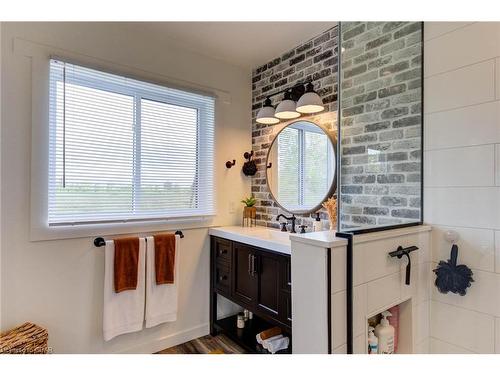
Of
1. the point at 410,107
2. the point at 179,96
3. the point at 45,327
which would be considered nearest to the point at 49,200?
the point at 45,327

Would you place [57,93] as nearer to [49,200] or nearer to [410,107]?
[49,200]

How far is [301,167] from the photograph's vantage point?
2396 millimetres

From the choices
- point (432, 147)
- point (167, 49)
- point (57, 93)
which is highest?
point (167, 49)

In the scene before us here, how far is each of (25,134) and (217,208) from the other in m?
1.50

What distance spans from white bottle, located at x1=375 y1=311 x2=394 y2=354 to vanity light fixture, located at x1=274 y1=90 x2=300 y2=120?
160 centimetres

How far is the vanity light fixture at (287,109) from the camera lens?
2.31m

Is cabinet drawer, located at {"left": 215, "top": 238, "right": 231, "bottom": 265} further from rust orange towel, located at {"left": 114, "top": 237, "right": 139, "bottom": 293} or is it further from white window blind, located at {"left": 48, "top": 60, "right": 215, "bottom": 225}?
rust orange towel, located at {"left": 114, "top": 237, "right": 139, "bottom": 293}

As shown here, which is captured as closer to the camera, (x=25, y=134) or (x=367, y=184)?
(x=367, y=184)

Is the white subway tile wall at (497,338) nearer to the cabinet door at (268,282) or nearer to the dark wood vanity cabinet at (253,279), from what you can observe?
the dark wood vanity cabinet at (253,279)

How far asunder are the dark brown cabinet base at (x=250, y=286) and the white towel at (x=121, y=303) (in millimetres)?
651

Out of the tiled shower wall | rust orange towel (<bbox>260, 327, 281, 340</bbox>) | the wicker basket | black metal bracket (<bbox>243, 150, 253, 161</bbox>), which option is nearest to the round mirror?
the tiled shower wall

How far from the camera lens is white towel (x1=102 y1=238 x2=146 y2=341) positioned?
6.41 ft

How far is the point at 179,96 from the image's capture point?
95.0 inches

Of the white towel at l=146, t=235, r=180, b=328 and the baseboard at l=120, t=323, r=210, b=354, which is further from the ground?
the white towel at l=146, t=235, r=180, b=328
